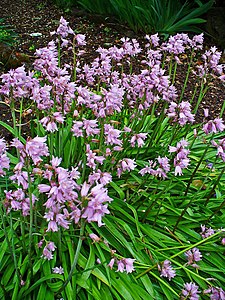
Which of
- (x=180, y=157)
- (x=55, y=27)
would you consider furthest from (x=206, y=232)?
(x=55, y=27)

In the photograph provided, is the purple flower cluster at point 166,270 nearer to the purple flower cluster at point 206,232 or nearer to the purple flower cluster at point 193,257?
the purple flower cluster at point 193,257

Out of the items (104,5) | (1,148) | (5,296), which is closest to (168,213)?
(5,296)

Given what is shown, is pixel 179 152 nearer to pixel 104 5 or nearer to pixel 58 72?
pixel 58 72

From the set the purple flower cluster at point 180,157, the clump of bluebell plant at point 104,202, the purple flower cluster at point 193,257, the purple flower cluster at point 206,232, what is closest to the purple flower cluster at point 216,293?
the clump of bluebell plant at point 104,202

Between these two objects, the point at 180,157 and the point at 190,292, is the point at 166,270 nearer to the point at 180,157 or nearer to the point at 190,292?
the point at 190,292

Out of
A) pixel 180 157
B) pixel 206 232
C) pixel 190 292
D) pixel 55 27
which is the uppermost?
pixel 55 27

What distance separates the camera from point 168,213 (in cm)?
334

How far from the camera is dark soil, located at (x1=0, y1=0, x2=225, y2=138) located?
19.2 ft

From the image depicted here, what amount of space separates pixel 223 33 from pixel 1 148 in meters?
5.71

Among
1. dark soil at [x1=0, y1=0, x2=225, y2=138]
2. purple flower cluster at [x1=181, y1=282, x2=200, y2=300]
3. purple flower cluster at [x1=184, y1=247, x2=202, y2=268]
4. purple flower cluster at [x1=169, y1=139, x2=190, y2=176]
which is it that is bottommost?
purple flower cluster at [x1=181, y1=282, x2=200, y2=300]

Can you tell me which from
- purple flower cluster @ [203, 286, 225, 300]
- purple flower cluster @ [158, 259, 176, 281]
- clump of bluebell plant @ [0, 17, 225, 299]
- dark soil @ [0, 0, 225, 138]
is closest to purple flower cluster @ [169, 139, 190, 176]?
clump of bluebell plant @ [0, 17, 225, 299]

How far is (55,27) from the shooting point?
734 centimetres

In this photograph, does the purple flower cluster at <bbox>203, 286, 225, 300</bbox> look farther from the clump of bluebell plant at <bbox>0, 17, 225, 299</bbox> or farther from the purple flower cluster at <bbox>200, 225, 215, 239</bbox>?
the purple flower cluster at <bbox>200, 225, 215, 239</bbox>

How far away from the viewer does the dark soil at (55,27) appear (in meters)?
5.87
